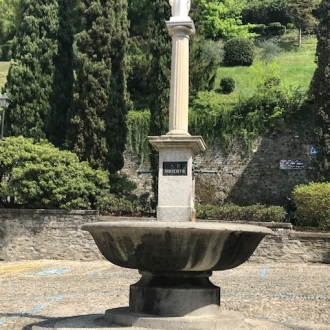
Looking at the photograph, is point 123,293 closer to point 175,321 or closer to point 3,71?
point 175,321

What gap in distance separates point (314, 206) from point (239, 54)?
18.6 metres

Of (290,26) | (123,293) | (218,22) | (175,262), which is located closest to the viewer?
(175,262)

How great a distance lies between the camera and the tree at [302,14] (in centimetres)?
4241

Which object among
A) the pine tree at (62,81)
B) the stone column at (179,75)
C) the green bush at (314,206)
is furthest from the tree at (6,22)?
the stone column at (179,75)

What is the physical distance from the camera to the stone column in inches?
425

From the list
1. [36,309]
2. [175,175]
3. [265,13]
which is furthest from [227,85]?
[265,13]

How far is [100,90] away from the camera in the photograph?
19.6m

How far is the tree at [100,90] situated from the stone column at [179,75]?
8.54 metres

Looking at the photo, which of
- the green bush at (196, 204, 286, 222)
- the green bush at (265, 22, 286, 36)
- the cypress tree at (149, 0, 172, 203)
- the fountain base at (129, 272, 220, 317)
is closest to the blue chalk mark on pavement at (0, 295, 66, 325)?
the fountain base at (129, 272, 220, 317)

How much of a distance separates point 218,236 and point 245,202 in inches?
656

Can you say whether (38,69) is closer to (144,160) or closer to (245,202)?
(144,160)

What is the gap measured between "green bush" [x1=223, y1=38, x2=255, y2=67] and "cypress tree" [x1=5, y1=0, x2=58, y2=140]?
14.4 metres

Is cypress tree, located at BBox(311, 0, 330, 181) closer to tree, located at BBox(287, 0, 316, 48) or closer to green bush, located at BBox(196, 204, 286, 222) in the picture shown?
green bush, located at BBox(196, 204, 286, 222)

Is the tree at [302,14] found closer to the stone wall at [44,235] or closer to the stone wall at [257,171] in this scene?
the stone wall at [257,171]
